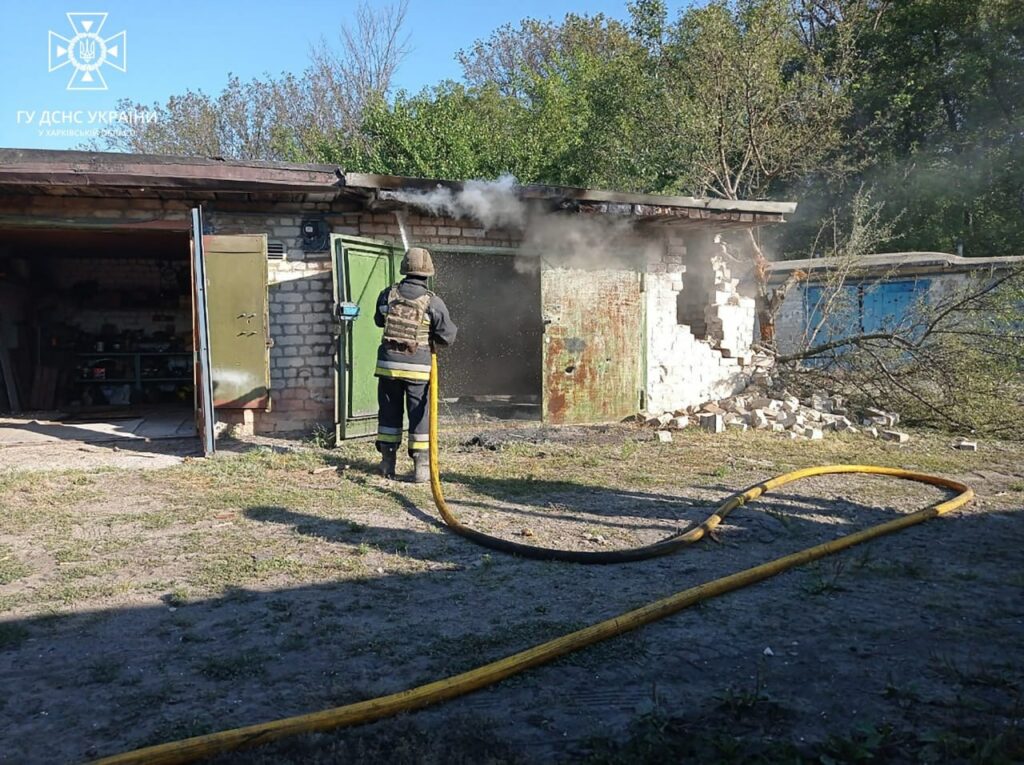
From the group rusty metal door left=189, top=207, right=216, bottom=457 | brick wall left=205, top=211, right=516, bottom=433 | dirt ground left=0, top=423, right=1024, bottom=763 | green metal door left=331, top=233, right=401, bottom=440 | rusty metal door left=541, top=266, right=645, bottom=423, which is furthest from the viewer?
rusty metal door left=541, top=266, right=645, bottom=423

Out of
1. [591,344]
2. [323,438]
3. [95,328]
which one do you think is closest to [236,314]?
[323,438]

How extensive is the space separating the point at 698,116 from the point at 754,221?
548cm

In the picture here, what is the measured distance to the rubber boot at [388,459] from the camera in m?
6.56

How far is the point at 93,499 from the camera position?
591 cm

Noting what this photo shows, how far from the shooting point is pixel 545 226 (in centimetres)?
970

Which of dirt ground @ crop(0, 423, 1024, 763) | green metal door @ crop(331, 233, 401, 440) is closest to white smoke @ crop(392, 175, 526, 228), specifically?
green metal door @ crop(331, 233, 401, 440)

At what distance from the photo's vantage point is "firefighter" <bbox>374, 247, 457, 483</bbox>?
6316 millimetres

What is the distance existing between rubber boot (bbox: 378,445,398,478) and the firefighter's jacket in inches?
26.5

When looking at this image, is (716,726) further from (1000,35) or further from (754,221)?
(1000,35)

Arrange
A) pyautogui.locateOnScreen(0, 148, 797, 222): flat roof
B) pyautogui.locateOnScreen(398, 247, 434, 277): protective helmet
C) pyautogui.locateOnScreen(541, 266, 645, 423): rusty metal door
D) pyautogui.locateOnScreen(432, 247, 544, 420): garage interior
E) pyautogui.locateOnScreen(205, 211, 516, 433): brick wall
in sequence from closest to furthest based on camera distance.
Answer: pyautogui.locateOnScreen(398, 247, 434, 277): protective helmet
pyautogui.locateOnScreen(0, 148, 797, 222): flat roof
pyautogui.locateOnScreen(205, 211, 516, 433): brick wall
pyautogui.locateOnScreen(541, 266, 645, 423): rusty metal door
pyautogui.locateOnScreen(432, 247, 544, 420): garage interior

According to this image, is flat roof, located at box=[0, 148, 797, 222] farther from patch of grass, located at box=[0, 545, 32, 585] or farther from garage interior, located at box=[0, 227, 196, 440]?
patch of grass, located at box=[0, 545, 32, 585]

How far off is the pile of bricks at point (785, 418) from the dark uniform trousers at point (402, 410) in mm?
3530

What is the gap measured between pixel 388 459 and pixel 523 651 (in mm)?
3777

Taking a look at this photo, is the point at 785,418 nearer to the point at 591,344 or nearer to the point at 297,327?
the point at 591,344
